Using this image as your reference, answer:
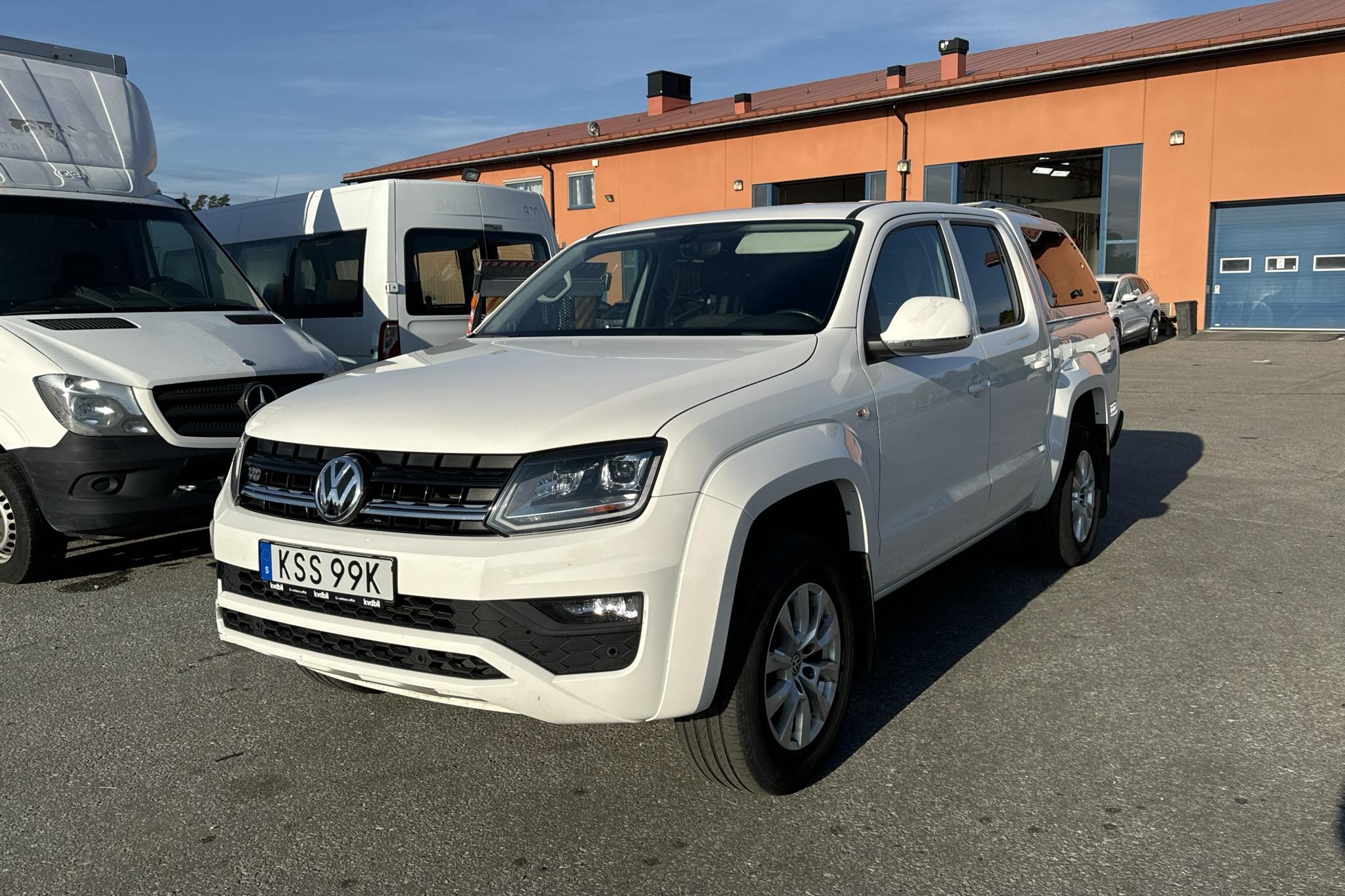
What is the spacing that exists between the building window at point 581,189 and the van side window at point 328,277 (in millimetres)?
23672

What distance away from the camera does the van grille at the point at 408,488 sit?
2826 mm

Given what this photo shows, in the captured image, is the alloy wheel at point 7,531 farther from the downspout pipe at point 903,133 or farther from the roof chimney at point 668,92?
the roof chimney at point 668,92

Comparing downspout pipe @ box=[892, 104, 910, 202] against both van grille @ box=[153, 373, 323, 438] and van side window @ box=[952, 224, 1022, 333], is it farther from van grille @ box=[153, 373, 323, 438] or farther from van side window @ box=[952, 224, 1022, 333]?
van grille @ box=[153, 373, 323, 438]

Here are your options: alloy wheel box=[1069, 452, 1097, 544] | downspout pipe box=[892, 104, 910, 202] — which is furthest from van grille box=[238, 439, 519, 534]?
downspout pipe box=[892, 104, 910, 202]

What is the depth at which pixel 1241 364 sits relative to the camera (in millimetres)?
17203

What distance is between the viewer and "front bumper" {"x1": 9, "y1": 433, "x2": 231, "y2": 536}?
5234 mm

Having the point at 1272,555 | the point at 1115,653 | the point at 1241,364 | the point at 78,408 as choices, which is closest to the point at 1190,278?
the point at 1241,364

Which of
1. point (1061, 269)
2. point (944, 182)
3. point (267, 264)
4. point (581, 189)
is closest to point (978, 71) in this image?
point (944, 182)

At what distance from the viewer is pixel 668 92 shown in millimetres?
35969

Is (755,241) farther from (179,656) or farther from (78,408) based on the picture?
(78,408)

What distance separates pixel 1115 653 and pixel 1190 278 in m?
21.4

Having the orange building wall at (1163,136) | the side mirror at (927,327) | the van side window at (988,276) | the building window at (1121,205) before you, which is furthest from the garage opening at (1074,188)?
the side mirror at (927,327)

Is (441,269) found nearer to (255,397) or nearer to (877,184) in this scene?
(255,397)

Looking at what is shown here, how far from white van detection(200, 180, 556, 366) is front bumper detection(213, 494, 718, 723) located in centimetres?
607
